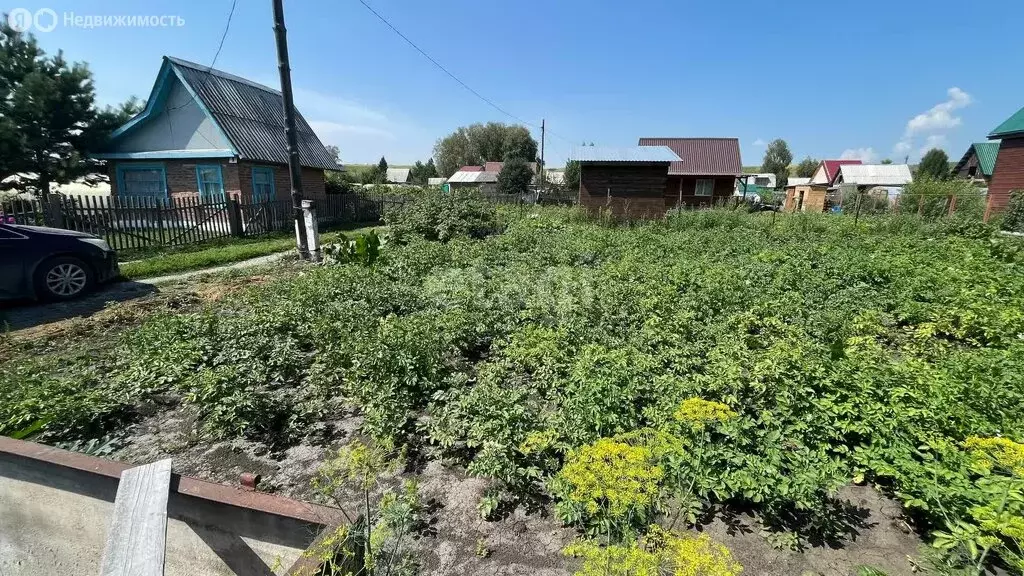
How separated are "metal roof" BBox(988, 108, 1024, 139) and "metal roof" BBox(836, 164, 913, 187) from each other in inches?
816

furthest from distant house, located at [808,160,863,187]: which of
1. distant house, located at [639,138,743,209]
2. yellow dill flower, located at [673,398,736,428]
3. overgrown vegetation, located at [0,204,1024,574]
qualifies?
yellow dill flower, located at [673,398,736,428]

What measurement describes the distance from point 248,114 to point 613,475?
2144 centimetres

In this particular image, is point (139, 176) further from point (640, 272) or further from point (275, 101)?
point (640, 272)

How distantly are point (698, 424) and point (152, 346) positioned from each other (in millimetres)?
5018

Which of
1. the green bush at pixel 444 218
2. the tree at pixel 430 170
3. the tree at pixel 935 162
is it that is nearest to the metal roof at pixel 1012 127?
the green bush at pixel 444 218

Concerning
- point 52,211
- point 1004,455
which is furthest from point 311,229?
point 1004,455

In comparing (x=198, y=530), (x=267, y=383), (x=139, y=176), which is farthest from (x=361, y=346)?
(x=139, y=176)

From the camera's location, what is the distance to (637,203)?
62.2 feet

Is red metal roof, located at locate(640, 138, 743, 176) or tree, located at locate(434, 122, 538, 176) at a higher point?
tree, located at locate(434, 122, 538, 176)

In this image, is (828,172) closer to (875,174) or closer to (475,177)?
(875,174)

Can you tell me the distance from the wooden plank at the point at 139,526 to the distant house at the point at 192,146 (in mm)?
16772

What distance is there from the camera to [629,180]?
62.3ft

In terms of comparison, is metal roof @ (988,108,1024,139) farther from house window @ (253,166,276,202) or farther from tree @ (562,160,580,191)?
house window @ (253,166,276,202)

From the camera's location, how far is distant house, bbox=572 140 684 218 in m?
18.8
